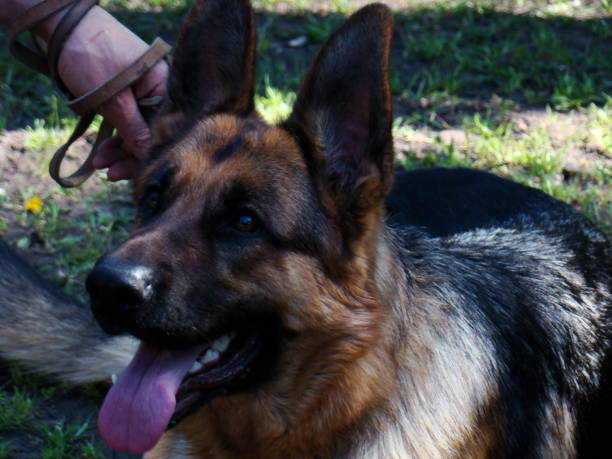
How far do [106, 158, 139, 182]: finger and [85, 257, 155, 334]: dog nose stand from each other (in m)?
1.34

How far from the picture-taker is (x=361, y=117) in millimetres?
2922

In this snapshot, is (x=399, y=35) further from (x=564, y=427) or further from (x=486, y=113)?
(x=564, y=427)

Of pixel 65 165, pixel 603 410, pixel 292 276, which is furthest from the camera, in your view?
pixel 65 165

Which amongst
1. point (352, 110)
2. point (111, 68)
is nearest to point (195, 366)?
point (352, 110)

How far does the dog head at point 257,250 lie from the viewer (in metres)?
2.72

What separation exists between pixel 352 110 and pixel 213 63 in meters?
0.72

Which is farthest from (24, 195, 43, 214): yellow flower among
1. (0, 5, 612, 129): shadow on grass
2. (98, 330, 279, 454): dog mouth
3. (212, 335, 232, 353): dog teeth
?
(212, 335, 232, 353): dog teeth

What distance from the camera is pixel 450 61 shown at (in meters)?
7.23

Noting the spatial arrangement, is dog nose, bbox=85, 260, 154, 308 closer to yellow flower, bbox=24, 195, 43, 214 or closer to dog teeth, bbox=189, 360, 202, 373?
dog teeth, bbox=189, 360, 202, 373

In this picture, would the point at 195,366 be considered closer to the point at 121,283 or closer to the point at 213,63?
the point at 121,283

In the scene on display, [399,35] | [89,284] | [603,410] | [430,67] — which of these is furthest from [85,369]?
[399,35]

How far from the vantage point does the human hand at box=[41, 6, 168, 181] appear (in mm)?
3658

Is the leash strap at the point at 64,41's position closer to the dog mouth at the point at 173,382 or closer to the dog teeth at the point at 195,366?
the dog mouth at the point at 173,382

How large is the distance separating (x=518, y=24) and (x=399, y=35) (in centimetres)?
121
